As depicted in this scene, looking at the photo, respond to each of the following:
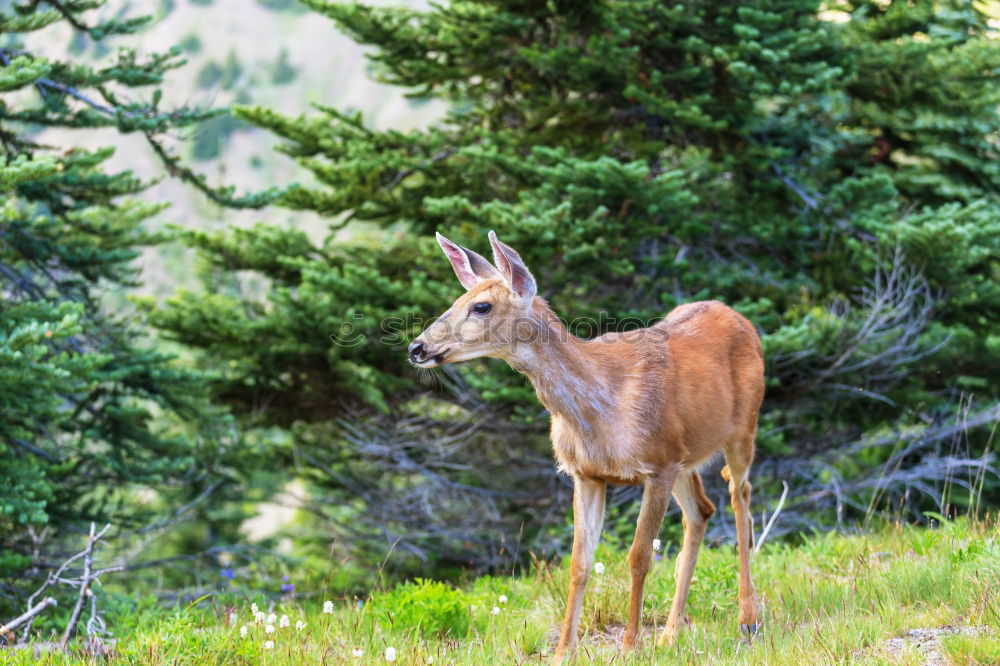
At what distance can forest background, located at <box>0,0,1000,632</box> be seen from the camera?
32.5 ft

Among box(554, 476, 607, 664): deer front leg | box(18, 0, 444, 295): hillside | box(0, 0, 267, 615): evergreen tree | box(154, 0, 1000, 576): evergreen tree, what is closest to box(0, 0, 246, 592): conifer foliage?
box(0, 0, 267, 615): evergreen tree

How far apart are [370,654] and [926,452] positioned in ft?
31.5

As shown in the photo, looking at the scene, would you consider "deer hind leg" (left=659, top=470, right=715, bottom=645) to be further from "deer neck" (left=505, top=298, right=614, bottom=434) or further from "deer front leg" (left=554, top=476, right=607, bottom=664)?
"deer neck" (left=505, top=298, right=614, bottom=434)

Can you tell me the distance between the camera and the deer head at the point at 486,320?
4.92 metres

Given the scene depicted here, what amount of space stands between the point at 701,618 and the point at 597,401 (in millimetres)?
1527

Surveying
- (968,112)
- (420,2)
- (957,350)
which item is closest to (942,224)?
(957,350)

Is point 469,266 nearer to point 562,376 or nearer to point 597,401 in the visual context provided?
point 562,376

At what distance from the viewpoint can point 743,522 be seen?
5.85 m

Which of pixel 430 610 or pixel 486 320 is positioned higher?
pixel 486 320

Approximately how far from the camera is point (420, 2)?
126500 mm

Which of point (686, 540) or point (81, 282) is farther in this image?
point (81, 282)

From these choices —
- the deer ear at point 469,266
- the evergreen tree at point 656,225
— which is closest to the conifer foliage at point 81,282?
the evergreen tree at point 656,225

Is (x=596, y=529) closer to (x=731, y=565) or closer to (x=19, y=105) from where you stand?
(x=731, y=565)

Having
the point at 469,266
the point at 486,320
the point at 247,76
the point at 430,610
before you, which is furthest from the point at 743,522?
the point at 247,76
